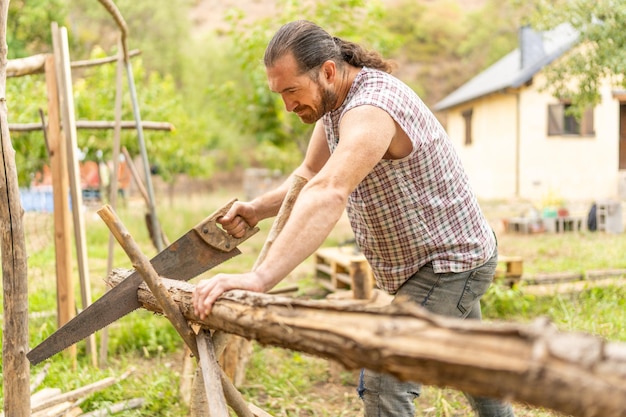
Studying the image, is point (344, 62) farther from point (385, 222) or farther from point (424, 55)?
point (424, 55)

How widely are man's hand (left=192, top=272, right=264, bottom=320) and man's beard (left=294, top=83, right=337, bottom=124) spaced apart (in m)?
0.71

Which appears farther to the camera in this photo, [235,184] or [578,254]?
[235,184]

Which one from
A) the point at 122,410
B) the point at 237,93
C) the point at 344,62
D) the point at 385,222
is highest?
the point at 237,93

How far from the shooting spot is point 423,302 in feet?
8.65

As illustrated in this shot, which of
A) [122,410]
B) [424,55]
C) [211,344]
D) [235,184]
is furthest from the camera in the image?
[424,55]

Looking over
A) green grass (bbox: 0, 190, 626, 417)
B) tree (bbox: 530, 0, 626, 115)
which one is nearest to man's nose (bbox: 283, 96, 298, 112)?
green grass (bbox: 0, 190, 626, 417)

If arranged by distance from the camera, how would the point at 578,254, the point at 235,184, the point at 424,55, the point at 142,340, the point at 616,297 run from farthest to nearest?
1. the point at 424,55
2. the point at 235,184
3. the point at 578,254
4. the point at 616,297
5. the point at 142,340

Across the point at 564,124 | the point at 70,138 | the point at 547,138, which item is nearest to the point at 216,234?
the point at 70,138

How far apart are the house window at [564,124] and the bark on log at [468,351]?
1924cm

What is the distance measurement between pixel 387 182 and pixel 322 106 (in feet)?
1.24

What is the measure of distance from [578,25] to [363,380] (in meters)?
7.09

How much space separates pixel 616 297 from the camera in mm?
6254

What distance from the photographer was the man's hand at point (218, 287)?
213 centimetres

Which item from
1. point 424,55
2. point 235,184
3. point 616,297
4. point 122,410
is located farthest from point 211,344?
point 424,55
